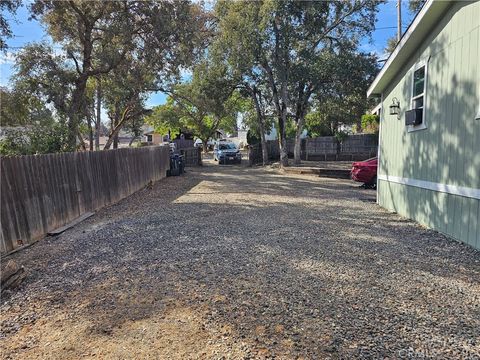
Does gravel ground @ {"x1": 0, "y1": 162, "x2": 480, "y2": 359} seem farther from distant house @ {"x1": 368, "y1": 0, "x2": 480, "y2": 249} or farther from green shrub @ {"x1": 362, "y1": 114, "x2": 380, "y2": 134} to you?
green shrub @ {"x1": 362, "y1": 114, "x2": 380, "y2": 134}

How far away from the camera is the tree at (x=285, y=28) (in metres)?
16.9

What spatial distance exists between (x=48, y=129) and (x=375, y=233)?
29.3 feet

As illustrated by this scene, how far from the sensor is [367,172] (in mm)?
12969

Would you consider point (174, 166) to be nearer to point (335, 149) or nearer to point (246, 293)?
point (335, 149)

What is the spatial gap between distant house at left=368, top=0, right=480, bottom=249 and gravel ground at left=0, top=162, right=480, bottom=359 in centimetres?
60

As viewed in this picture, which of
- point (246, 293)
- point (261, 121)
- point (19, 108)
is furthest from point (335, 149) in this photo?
point (246, 293)

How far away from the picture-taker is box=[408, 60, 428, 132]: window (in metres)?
7.19

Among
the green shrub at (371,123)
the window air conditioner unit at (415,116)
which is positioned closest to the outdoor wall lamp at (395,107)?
the window air conditioner unit at (415,116)

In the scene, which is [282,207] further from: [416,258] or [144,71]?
[144,71]

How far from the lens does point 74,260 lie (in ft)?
16.8

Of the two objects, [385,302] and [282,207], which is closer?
[385,302]

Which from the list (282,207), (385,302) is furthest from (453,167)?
(282,207)

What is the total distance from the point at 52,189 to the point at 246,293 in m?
5.06

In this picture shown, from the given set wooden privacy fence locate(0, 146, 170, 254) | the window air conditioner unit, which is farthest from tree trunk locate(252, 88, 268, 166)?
the window air conditioner unit
